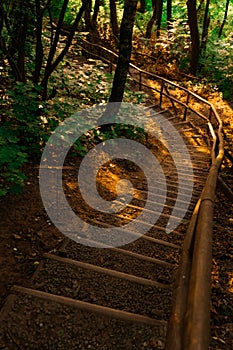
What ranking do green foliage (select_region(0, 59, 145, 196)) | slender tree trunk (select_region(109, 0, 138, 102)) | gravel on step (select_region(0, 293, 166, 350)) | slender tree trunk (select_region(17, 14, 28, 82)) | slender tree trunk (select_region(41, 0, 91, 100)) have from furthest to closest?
slender tree trunk (select_region(109, 0, 138, 102)) → slender tree trunk (select_region(41, 0, 91, 100)) → slender tree trunk (select_region(17, 14, 28, 82)) → green foliage (select_region(0, 59, 145, 196)) → gravel on step (select_region(0, 293, 166, 350))

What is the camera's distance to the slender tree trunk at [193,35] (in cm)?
1731

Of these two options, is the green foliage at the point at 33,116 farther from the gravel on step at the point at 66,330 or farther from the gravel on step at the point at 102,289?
the gravel on step at the point at 66,330

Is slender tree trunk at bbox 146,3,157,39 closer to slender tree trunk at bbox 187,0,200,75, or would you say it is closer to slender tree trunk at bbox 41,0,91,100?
slender tree trunk at bbox 187,0,200,75

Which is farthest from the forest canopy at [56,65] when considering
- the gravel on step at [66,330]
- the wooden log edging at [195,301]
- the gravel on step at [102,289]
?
the wooden log edging at [195,301]

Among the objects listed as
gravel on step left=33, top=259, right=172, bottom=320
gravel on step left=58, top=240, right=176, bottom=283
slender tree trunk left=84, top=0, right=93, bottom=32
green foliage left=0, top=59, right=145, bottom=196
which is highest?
slender tree trunk left=84, top=0, right=93, bottom=32

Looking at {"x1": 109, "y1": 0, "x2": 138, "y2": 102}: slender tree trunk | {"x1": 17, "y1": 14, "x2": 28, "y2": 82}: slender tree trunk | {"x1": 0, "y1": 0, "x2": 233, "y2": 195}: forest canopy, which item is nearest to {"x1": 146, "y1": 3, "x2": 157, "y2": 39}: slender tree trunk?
{"x1": 0, "y1": 0, "x2": 233, "y2": 195}: forest canopy

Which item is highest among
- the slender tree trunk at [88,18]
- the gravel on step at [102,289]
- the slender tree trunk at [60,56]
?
the slender tree trunk at [88,18]

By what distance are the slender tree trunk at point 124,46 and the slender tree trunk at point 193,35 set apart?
36.6 ft

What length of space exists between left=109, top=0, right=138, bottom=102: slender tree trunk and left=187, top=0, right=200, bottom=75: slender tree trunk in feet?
36.6

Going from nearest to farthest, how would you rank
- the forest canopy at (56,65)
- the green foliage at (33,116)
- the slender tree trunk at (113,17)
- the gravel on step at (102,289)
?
the gravel on step at (102,289) → the green foliage at (33,116) → the forest canopy at (56,65) → the slender tree trunk at (113,17)

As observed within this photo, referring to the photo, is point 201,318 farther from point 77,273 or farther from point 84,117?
point 84,117

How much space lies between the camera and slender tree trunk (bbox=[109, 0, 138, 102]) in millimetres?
7668

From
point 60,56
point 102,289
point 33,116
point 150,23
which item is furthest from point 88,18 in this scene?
point 102,289

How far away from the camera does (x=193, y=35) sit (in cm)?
1795
